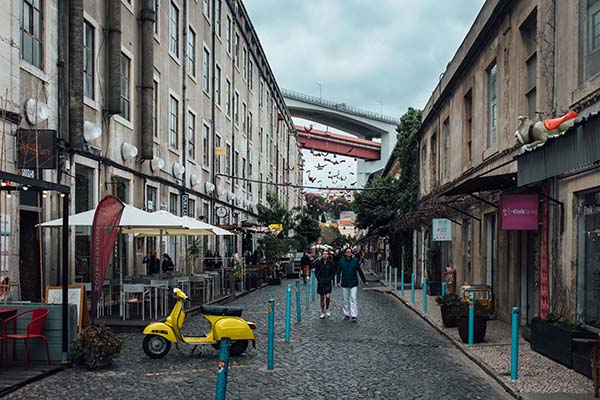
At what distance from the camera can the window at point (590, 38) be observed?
10.2 m

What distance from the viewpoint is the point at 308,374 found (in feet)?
30.4

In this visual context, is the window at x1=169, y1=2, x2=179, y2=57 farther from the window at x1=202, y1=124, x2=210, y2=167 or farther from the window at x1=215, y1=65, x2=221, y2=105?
the window at x1=215, y1=65, x2=221, y2=105

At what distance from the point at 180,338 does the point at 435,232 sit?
11.4 m

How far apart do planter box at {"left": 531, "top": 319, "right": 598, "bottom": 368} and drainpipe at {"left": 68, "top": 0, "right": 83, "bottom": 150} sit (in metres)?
10.4

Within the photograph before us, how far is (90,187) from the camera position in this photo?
56.7ft

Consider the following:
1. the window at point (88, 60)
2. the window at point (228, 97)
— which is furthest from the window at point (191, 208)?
the window at point (88, 60)

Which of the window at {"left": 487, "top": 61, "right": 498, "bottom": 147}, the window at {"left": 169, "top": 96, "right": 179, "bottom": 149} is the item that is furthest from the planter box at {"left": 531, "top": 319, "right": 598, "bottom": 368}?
the window at {"left": 169, "top": 96, "right": 179, "bottom": 149}

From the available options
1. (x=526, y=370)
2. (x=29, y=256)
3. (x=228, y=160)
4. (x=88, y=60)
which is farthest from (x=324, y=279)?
(x=228, y=160)

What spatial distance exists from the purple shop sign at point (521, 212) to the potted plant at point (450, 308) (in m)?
1.82

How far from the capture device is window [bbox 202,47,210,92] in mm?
29875

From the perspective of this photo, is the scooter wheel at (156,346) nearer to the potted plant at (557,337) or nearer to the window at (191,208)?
the potted plant at (557,337)

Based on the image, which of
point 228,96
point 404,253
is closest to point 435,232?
point 404,253

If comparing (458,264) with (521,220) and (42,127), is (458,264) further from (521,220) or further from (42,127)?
(42,127)

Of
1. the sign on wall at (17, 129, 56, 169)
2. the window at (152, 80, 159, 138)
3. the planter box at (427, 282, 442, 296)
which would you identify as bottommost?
the planter box at (427, 282, 442, 296)
